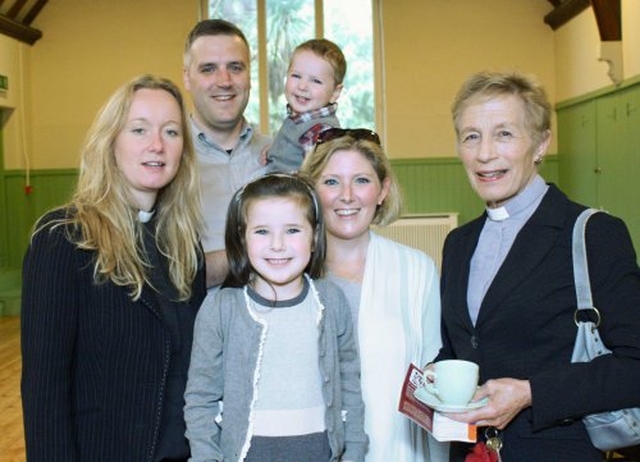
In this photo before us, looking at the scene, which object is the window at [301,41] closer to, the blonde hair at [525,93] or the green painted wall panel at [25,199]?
the green painted wall panel at [25,199]

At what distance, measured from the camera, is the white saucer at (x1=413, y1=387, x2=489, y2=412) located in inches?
71.8

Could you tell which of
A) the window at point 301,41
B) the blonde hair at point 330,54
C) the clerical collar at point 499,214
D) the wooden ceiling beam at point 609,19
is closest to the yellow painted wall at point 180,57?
the window at point 301,41

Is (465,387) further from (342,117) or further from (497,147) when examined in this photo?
(342,117)

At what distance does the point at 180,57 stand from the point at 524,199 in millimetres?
9834

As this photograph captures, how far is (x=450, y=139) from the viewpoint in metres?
11.1

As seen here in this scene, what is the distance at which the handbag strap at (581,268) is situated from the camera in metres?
1.83

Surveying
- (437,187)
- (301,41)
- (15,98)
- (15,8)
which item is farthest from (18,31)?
(437,187)

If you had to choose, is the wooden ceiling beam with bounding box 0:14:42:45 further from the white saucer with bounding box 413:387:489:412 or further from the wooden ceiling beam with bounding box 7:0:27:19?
the white saucer with bounding box 413:387:489:412

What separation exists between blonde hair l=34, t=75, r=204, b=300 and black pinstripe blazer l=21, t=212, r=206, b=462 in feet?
0.14

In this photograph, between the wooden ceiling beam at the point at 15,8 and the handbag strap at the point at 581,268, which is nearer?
the handbag strap at the point at 581,268

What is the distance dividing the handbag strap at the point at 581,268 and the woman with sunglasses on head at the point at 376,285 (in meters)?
0.66

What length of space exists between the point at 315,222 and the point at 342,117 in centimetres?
938

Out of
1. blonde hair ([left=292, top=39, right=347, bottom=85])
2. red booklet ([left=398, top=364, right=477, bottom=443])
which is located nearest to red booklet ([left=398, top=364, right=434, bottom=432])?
red booklet ([left=398, top=364, right=477, bottom=443])

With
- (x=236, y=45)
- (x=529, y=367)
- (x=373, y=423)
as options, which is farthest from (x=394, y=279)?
(x=236, y=45)
